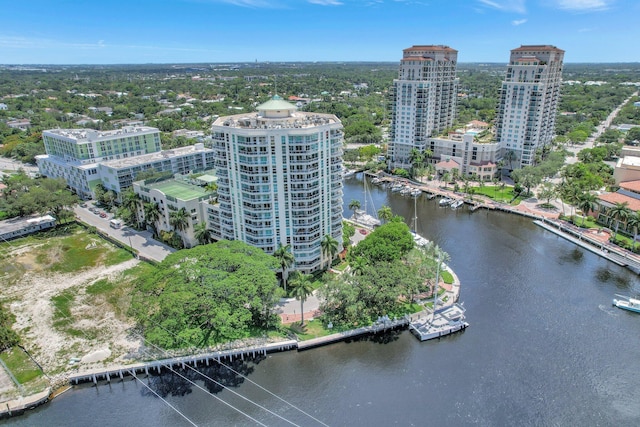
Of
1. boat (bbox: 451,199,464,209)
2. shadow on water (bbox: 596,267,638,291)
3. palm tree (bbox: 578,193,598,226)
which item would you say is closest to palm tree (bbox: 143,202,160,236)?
boat (bbox: 451,199,464,209)

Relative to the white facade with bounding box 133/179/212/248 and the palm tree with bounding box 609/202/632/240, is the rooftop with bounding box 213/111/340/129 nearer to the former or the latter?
the white facade with bounding box 133/179/212/248

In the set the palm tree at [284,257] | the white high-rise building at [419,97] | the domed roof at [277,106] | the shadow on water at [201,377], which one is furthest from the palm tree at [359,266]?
the white high-rise building at [419,97]

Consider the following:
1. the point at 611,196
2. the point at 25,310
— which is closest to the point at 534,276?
the point at 611,196

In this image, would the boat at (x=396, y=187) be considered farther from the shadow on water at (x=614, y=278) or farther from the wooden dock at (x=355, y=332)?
the wooden dock at (x=355, y=332)

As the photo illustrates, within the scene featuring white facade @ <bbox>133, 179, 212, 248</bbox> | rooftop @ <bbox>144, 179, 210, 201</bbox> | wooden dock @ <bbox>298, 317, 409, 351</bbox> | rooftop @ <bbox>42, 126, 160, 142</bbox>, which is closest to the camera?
wooden dock @ <bbox>298, 317, 409, 351</bbox>

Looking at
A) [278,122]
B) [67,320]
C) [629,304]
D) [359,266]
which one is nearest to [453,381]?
[359,266]

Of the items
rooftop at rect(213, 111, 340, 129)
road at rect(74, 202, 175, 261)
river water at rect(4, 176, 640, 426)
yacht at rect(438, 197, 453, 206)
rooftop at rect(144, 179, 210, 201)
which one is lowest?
river water at rect(4, 176, 640, 426)
